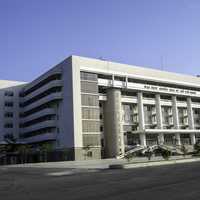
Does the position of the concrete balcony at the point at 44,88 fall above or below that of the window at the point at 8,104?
above

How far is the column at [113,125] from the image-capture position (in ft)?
264

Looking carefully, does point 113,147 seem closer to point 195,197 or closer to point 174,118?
point 174,118

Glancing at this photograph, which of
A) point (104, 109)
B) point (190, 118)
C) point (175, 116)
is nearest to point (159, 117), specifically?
point (175, 116)

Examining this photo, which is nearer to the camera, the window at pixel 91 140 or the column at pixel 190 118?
the window at pixel 91 140

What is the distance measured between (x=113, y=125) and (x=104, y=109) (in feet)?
19.1

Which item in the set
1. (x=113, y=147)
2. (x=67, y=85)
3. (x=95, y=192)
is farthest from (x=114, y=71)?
(x=95, y=192)

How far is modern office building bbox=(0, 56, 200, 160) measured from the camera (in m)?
77.2

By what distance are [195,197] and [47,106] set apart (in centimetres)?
7686

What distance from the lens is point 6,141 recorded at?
95562mm

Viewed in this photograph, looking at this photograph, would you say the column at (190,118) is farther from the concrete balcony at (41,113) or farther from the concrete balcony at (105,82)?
the concrete balcony at (41,113)

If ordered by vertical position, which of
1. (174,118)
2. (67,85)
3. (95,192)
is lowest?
(95,192)

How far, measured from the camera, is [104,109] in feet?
279

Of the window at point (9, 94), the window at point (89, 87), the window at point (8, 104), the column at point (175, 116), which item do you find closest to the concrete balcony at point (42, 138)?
the window at point (8, 104)

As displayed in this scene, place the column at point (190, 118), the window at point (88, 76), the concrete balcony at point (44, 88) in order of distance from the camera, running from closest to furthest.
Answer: the window at point (88, 76) → the concrete balcony at point (44, 88) → the column at point (190, 118)
